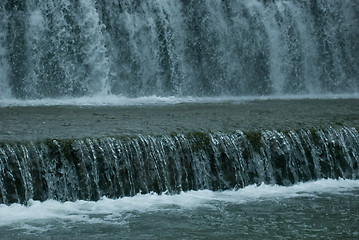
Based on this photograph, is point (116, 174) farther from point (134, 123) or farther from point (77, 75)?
point (77, 75)

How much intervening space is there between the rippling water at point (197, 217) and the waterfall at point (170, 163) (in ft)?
0.69

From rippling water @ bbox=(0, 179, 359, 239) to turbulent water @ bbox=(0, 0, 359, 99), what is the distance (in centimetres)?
961

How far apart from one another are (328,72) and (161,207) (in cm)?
1495

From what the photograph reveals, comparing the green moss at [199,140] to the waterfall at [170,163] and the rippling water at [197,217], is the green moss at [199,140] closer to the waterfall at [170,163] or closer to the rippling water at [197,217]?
the waterfall at [170,163]

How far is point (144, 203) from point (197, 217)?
1.07 m

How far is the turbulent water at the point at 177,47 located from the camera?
1917 centimetres

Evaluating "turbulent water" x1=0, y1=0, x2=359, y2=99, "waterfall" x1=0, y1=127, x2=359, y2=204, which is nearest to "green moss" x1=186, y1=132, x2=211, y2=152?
"waterfall" x1=0, y1=127, x2=359, y2=204

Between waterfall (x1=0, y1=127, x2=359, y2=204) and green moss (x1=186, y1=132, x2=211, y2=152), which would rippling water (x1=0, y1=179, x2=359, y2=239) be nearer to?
waterfall (x1=0, y1=127, x2=359, y2=204)

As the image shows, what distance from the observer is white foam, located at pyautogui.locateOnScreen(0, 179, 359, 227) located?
888 centimetres

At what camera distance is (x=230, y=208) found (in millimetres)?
9445

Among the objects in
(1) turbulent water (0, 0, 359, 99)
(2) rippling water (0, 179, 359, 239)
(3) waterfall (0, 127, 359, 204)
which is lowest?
(2) rippling water (0, 179, 359, 239)

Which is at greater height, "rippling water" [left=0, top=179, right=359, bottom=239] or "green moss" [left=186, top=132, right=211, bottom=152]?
"green moss" [left=186, top=132, right=211, bottom=152]

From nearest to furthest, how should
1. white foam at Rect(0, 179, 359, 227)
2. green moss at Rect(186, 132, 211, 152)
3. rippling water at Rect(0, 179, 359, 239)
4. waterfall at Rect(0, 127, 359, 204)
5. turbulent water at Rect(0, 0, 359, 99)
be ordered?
rippling water at Rect(0, 179, 359, 239) → white foam at Rect(0, 179, 359, 227) → waterfall at Rect(0, 127, 359, 204) → green moss at Rect(186, 132, 211, 152) → turbulent water at Rect(0, 0, 359, 99)

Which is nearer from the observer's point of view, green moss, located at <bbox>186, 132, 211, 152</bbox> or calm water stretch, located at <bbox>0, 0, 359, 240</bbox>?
calm water stretch, located at <bbox>0, 0, 359, 240</bbox>
